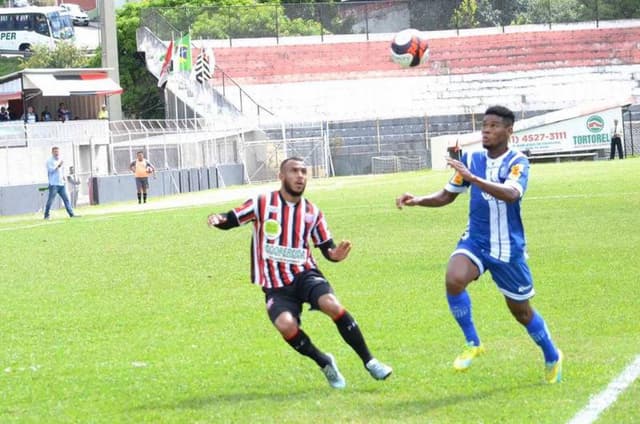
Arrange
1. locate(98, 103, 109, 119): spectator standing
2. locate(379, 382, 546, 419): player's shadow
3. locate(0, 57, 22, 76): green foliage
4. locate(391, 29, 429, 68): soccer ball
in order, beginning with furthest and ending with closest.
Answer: locate(0, 57, 22, 76): green foliage
locate(98, 103, 109, 119): spectator standing
locate(391, 29, 429, 68): soccer ball
locate(379, 382, 546, 419): player's shadow

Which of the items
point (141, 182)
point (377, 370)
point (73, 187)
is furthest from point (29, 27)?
point (377, 370)

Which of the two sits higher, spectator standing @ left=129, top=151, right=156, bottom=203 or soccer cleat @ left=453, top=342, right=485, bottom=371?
spectator standing @ left=129, top=151, right=156, bottom=203

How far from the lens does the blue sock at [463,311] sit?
9078 millimetres

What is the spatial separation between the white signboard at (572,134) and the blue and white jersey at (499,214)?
45.3m

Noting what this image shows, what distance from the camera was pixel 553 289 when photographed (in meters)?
14.1

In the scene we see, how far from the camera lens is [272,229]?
8.81 metres

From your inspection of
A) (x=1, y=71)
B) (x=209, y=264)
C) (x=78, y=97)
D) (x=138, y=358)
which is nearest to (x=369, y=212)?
(x=209, y=264)

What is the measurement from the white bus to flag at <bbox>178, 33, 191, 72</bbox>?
124ft

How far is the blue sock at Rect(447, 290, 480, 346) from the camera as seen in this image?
29.8 ft

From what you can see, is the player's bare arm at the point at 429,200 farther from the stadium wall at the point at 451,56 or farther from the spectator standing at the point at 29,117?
the stadium wall at the point at 451,56

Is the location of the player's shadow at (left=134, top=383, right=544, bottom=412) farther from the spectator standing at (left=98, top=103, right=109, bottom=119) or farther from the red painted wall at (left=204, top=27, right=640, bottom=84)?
the red painted wall at (left=204, top=27, right=640, bottom=84)

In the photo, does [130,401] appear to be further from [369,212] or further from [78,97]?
[78,97]

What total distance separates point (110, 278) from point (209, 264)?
1892 millimetres

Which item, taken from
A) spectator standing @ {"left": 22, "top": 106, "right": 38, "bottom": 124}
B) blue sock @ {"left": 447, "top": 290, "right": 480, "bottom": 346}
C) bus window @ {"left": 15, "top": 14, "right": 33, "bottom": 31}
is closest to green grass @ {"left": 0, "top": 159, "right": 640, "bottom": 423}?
blue sock @ {"left": 447, "top": 290, "right": 480, "bottom": 346}
